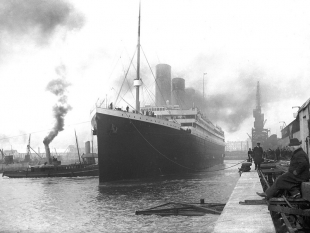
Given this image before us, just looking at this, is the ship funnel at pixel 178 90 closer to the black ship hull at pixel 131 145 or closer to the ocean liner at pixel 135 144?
the ocean liner at pixel 135 144

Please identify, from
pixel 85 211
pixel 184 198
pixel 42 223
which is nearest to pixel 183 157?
pixel 184 198

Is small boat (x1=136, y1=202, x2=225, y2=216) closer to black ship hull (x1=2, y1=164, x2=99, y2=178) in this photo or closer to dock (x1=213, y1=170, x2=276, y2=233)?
dock (x1=213, y1=170, x2=276, y2=233)

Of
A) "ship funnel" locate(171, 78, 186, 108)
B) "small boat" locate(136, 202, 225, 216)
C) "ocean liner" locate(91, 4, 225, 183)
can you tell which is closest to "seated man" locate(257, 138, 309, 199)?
"small boat" locate(136, 202, 225, 216)

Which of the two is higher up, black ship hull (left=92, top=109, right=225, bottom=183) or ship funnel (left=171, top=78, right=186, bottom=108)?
ship funnel (left=171, top=78, right=186, bottom=108)

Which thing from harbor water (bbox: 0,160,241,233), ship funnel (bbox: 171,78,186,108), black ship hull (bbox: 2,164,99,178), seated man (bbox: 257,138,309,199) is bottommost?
black ship hull (bbox: 2,164,99,178)

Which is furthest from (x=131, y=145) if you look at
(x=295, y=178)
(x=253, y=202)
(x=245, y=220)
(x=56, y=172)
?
(x=56, y=172)

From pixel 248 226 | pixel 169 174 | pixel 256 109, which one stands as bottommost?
pixel 169 174

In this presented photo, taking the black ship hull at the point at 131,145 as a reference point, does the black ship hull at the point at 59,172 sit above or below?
below

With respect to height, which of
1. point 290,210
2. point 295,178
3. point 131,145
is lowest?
point 290,210

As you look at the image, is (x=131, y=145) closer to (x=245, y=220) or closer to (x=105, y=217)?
(x=105, y=217)

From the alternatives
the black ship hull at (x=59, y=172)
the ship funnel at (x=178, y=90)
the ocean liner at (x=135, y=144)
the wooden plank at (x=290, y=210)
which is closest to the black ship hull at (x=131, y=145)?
the ocean liner at (x=135, y=144)

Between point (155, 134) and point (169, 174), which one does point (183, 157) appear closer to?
point (169, 174)
